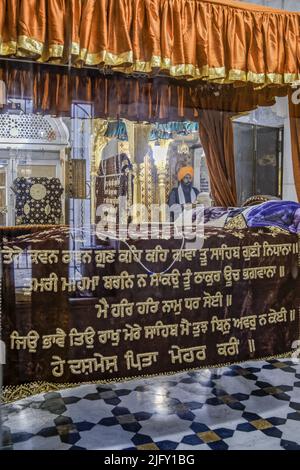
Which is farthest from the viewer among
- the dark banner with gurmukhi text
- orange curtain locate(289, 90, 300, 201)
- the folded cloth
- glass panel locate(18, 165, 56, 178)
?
glass panel locate(18, 165, 56, 178)

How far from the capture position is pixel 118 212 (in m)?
3.91

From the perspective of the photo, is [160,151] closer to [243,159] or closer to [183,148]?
[183,148]

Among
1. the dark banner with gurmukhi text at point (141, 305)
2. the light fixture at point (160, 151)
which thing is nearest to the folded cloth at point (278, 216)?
the dark banner with gurmukhi text at point (141, 305)

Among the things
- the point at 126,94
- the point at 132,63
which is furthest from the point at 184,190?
the point at 132,63

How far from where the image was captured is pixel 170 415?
284 centimetres

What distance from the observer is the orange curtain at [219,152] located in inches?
153

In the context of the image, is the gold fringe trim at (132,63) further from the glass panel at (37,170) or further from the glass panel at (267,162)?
the glass panel at (37,170)

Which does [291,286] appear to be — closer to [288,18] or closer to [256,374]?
[256,374]

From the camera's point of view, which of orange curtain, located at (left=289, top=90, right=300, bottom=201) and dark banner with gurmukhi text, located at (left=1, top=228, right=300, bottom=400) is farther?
orange curtain, located at (left=289, top=90, right=300, bottom=201)

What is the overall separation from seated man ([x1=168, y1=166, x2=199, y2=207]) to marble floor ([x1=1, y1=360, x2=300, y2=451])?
141 cm

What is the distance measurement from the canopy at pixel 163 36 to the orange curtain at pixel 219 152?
3.49ft

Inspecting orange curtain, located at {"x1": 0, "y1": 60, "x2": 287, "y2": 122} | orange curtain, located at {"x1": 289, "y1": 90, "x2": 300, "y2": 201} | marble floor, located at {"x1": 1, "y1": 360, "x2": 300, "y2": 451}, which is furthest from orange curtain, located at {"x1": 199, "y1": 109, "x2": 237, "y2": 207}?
marble floor, located at {"x1": 1, "y1": 360, "x2": 300, "y2": 451}

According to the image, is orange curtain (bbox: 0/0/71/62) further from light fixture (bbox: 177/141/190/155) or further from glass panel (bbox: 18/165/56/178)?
glass panel (bbox: 18/165/56/178)

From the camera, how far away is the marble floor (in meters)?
2.48
